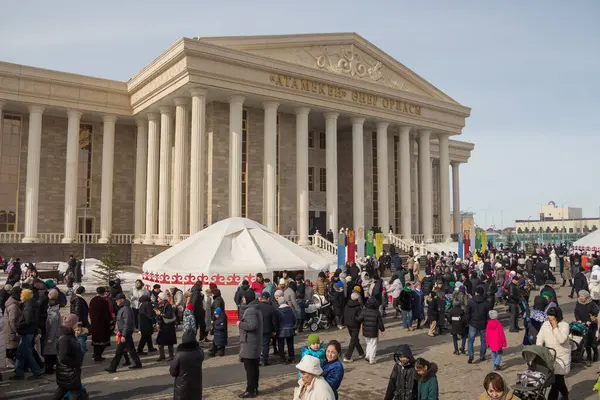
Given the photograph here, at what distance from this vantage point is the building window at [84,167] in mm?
38656

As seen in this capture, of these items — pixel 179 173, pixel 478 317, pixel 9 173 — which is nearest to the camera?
pixel 478 317

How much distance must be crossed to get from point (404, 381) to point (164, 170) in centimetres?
3075

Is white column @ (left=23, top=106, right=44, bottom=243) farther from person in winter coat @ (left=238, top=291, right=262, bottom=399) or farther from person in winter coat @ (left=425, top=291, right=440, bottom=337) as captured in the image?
person in winter coat @ (left=238, top=291, right=262, bottom=399)

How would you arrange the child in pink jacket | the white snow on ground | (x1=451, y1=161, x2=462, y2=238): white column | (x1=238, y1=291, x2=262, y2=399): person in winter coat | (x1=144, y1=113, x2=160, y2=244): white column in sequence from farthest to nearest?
1. (x1=451, y1=161, x2=462, y2=238): white column
2. (x1=144, y1=113, x2=160, y2=244): white column
3. the white snow on ground
4. the child in pink jacket
5. (x1=238, y1=291, x2=262, y2=399): person in winter coat

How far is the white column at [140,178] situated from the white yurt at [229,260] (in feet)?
67.9

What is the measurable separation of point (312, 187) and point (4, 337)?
32088 millimetres

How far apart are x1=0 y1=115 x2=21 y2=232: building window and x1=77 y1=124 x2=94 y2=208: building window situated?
167 inches

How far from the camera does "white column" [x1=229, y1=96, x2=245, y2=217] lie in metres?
31.7

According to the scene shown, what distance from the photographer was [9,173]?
1406 inches

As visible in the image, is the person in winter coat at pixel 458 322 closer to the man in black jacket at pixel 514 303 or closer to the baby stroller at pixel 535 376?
the man in black jacket at pixel 514 303

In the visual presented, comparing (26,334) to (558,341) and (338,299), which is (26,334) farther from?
(558,341)

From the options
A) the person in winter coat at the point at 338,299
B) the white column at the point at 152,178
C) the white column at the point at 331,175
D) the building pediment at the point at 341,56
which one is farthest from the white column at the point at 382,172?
the person in winter coat at the point at 338,299

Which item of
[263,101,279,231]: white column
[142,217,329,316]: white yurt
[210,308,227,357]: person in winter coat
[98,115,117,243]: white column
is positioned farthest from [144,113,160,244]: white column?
[210,308,227,357]: person in winter coat

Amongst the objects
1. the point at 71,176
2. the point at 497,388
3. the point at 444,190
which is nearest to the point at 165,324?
the point at 497,388
